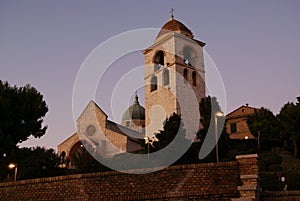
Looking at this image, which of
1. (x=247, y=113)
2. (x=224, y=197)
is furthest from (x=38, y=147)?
(x=247, y=113)

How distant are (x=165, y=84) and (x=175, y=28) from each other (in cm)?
649

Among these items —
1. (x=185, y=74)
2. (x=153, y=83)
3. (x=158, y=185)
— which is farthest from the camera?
(x=153, y=83)

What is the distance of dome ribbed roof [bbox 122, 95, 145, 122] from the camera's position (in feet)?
174

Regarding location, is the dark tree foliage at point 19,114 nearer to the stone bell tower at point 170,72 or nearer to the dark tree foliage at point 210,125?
the dark tree foliage at point 210,125

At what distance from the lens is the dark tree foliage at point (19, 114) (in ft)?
76.3

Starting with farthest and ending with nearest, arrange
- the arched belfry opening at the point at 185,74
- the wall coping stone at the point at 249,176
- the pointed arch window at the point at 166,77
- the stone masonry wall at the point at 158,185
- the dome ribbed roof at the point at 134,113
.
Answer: the dome ribbed roof at the point at 134,113, the arched belfry opening at the point at 185,74, the pointed arch window at the point at 166,77, the stone masonry wall at the point at 158,185, the wall coping stone at the point at 249,176

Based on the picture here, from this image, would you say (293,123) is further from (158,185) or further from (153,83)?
(158,185)

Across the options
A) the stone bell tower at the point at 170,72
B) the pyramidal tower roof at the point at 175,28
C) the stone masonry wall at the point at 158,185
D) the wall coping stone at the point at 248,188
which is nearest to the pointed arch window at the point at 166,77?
the stone bell tower at the point at 170,72

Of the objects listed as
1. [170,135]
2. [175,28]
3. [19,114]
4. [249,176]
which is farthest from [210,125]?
[249,176]

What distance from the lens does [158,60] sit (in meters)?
41.1

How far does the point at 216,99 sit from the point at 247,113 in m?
20.4

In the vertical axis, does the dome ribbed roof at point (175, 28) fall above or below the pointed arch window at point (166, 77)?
above

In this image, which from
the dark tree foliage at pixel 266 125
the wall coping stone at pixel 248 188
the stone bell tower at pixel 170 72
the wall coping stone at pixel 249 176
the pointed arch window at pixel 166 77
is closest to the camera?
the wall coping stone at pixel 248 188

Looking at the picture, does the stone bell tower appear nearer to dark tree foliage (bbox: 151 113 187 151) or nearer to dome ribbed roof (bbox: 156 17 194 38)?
dome ribbed roof (bbox: 156 17 194 38)
